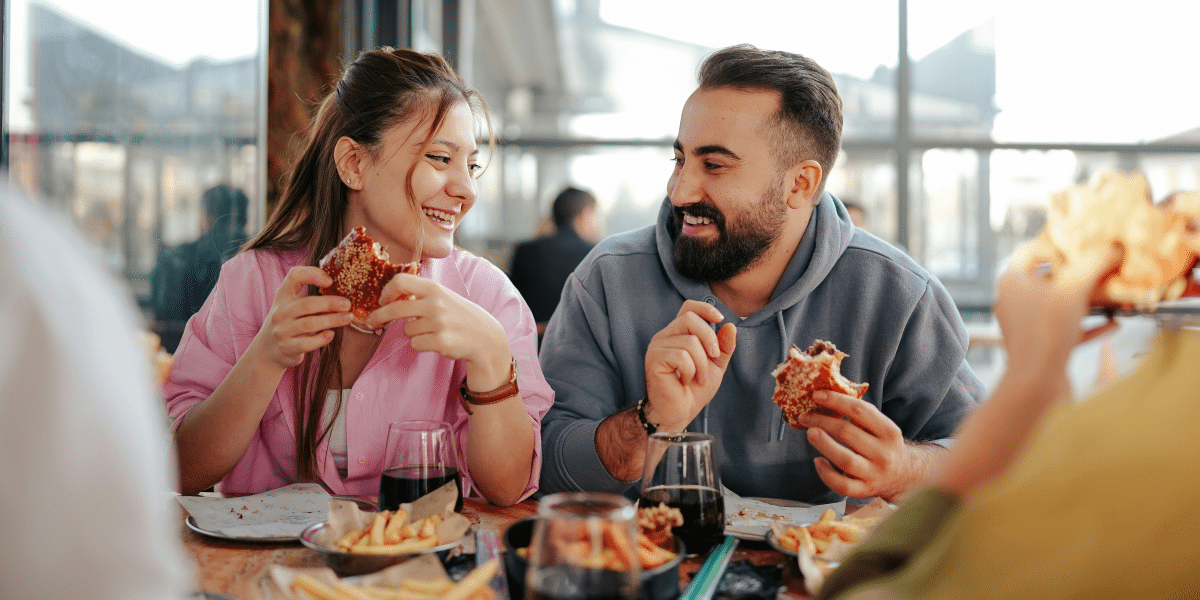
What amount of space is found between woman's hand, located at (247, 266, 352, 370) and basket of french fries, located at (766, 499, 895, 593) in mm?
812

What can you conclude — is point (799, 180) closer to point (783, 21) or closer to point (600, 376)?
point (600, 376)

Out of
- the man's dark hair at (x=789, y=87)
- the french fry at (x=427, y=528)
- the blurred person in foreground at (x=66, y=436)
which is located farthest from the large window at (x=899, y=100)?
the blurred person in foreground at (x=66, y=436)

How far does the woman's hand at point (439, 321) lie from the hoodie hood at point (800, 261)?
2.11ft

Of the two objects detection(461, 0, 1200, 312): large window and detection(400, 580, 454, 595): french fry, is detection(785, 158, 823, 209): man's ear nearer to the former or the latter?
detection(400, 580, 454, 595): french fry

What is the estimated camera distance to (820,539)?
1.08 m

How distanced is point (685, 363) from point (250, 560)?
764 mm

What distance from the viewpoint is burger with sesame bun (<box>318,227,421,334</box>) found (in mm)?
1477

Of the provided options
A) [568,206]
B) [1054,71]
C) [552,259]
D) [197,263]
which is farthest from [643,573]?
[1054,71]

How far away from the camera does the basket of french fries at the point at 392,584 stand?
82 centimetres

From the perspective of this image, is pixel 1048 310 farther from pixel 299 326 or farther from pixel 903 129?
pixel 903 129

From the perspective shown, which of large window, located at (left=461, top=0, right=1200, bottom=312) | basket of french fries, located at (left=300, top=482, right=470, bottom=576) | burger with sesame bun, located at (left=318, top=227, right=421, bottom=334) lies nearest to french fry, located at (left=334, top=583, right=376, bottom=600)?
basket of french fries, located at (left=300, top=482, right=470, bottom=576)

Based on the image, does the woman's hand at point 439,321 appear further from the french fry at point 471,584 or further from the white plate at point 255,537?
the french fry at point 471,584

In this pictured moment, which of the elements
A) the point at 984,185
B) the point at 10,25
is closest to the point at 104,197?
the point at 10,25

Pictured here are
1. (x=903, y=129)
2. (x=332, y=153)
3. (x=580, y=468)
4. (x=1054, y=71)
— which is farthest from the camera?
(x=903, y=129)
